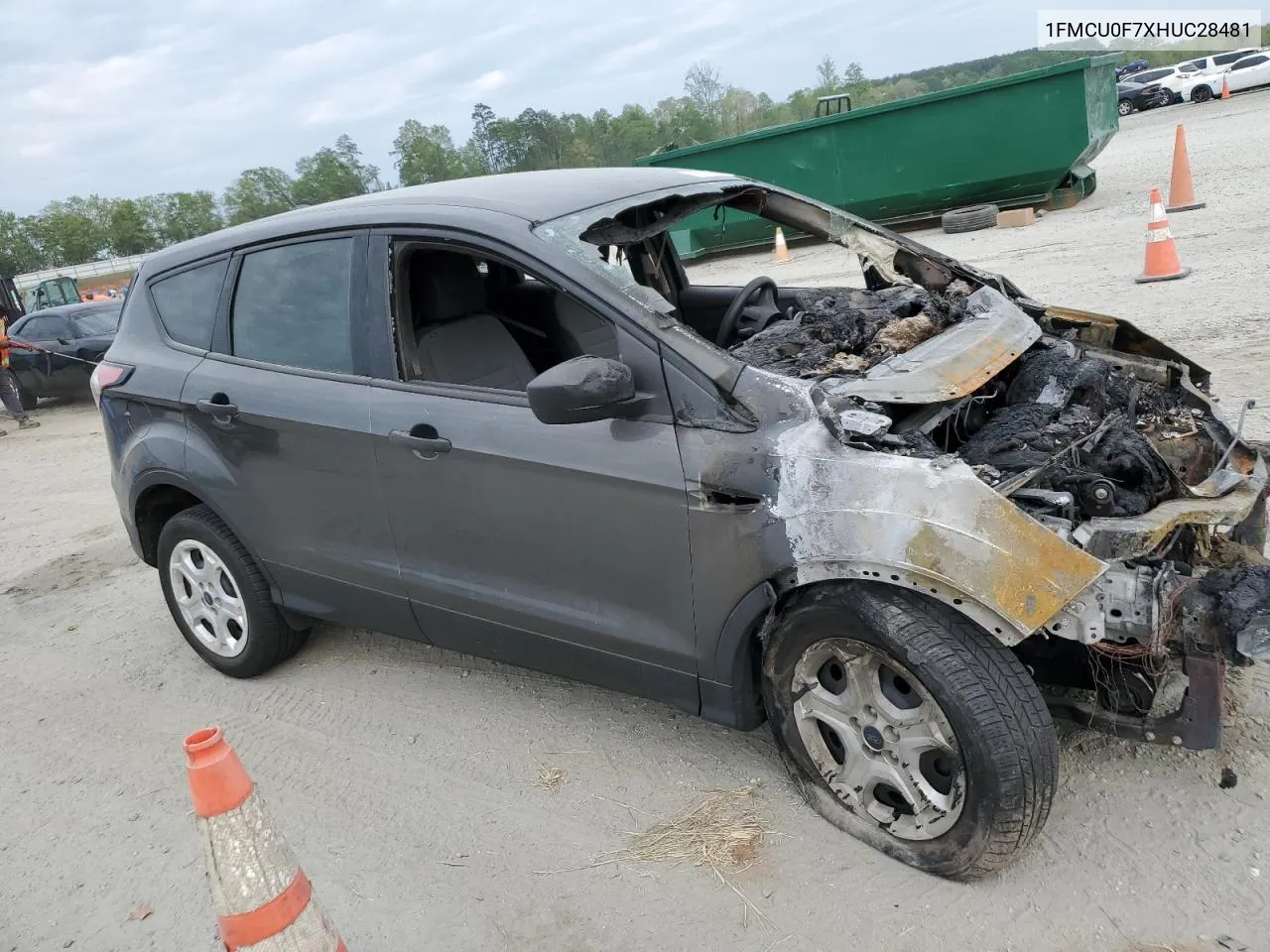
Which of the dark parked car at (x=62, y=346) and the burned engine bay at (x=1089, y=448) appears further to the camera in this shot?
the dark parked car at (x=62, y=346)

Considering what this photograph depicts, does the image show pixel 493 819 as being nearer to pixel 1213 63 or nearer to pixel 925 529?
pixel 925 529

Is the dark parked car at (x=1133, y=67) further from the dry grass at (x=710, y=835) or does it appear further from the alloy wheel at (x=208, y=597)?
the dry grass at (x=710, y=835)

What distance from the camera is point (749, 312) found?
3881 millimetres

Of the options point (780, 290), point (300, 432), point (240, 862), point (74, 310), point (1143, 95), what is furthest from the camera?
point (1143, 95)

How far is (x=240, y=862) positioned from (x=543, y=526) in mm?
1255

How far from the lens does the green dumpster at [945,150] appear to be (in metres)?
13.2

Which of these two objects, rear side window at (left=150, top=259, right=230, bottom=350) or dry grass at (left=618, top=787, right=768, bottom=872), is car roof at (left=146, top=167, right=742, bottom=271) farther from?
dry grass at (left=618, top=787, right=768, bottom=872)

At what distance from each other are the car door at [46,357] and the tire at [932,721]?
12428 millimetres

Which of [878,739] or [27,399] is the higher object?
[27,399]

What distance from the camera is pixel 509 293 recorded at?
3.73 meters

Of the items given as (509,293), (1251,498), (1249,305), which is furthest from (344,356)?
(1249,305)

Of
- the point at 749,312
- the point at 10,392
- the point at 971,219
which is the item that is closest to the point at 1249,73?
the point at 971,219

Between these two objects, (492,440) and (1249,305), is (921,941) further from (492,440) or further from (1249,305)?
(1249,305)

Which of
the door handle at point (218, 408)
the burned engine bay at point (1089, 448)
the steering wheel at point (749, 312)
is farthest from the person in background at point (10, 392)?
the burned engine bay at point (1089, 448)
